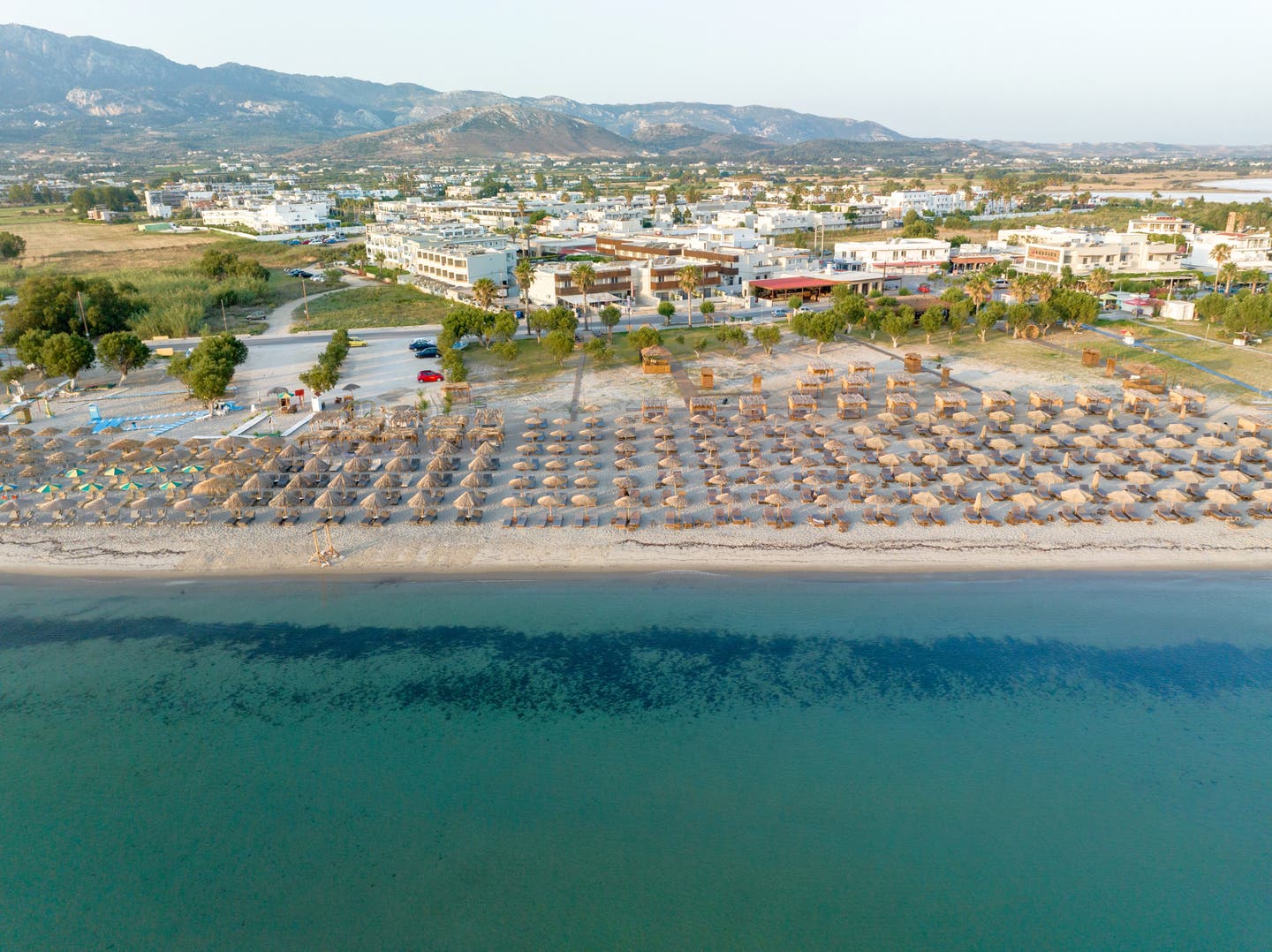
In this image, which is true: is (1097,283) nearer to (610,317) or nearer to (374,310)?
(610,317)

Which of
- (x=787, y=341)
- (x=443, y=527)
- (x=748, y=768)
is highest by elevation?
(x=787, y=341)

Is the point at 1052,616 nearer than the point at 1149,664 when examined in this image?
No

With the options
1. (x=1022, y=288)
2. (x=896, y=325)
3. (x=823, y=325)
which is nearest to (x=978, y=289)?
(x=1022, y=288)

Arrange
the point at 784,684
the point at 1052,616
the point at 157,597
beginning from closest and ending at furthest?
the point at 784,684 → the point at 1052,616 → the point at 157,597

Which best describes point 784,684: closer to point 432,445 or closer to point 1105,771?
point 1105,771

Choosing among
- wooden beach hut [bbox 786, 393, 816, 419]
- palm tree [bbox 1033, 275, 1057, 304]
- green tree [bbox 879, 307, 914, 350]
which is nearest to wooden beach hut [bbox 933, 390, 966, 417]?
wooden beach hut [bbox 786, 393, 816, 419]

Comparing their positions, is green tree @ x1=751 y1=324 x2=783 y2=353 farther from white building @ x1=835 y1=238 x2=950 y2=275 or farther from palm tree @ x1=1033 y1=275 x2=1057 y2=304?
white building @ x1=835 y1=238 x2=950 y2=275

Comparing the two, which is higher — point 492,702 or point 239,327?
point 239,327

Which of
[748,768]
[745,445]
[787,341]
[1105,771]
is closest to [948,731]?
[1105,771]
